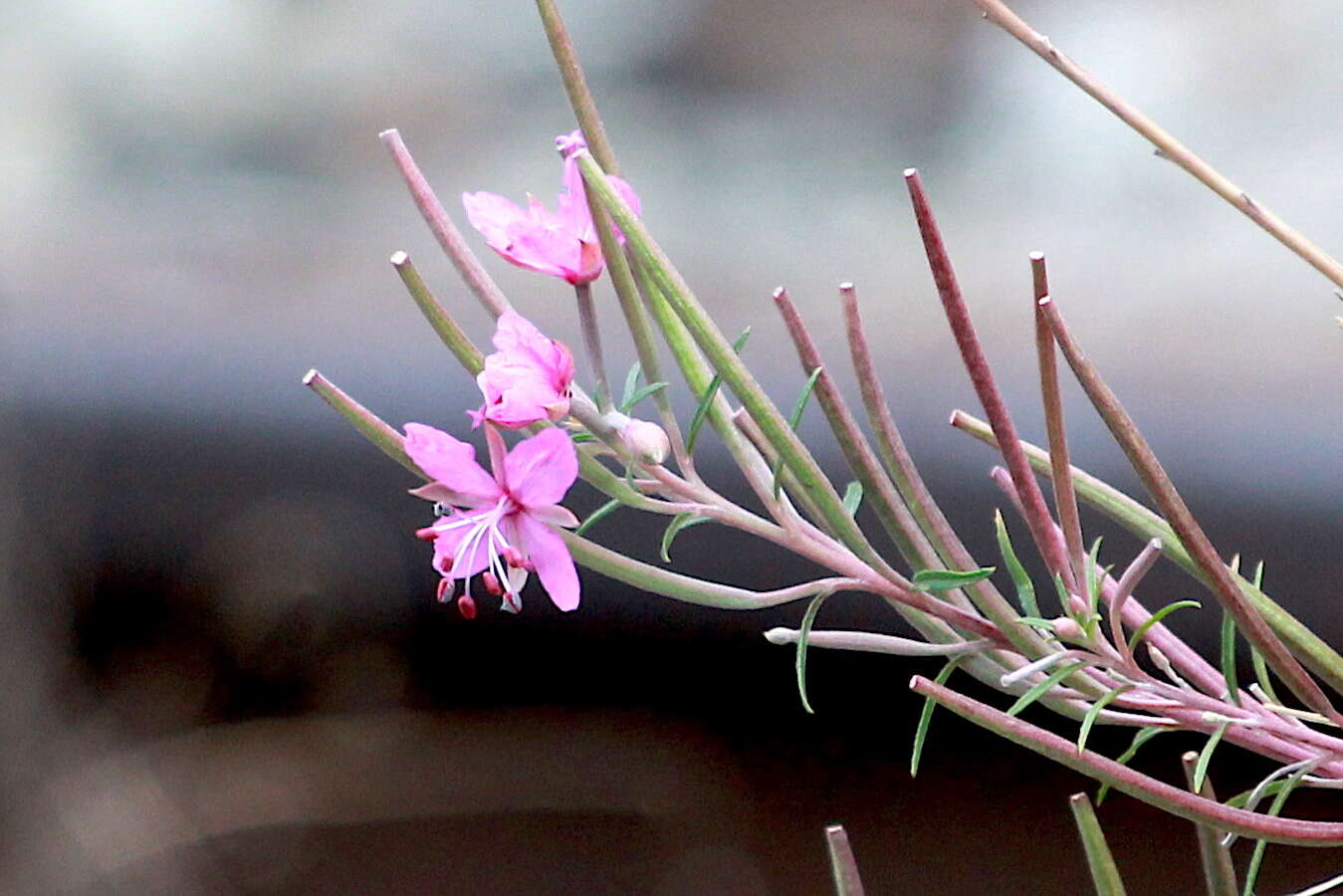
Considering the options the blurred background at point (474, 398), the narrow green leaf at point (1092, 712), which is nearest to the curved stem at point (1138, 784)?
the narrow green leaf at point (1092, 712)

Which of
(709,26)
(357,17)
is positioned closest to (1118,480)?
(709,26)

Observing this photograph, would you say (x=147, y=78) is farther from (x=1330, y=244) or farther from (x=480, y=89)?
(x=1330, y=244)

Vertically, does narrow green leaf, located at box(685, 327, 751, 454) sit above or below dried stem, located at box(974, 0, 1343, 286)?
below

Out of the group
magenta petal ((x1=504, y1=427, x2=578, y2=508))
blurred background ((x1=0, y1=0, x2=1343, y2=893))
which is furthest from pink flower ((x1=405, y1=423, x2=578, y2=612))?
blurred background ((x1=0, y1=0, x2=1343, y2=893))

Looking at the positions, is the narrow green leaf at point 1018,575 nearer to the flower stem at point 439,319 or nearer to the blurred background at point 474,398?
the flower stem at point 439,319

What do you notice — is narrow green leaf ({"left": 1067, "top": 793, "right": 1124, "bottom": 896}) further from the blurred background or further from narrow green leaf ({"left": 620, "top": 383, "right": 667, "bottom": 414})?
the blurred background

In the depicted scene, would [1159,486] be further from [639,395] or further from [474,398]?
[474,398]
